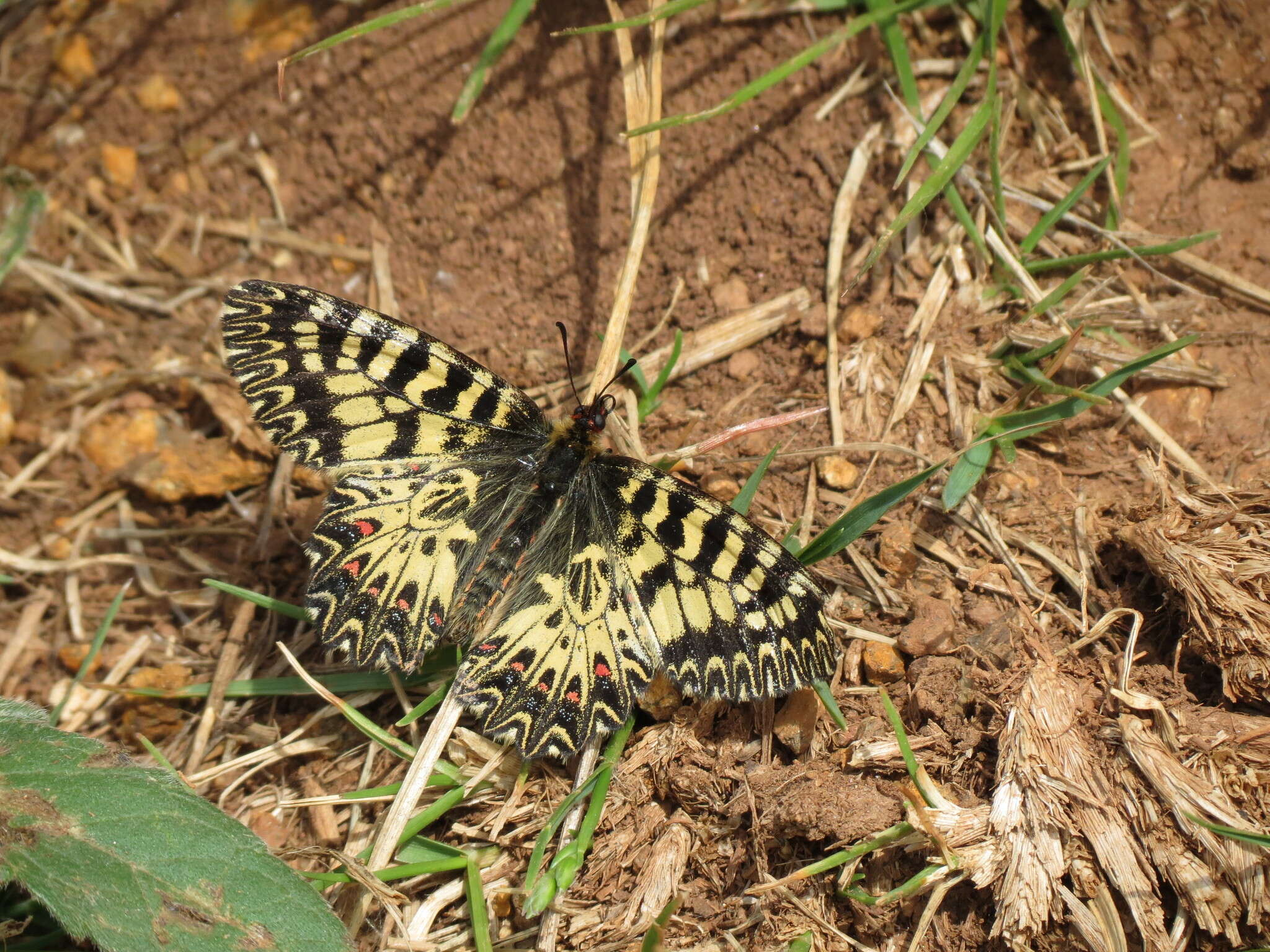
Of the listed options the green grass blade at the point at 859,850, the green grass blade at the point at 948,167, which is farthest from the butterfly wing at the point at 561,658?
the green grass blade at the point at 948,167

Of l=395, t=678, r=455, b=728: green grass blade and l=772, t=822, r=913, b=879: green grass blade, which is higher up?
l=395, t=678, r=455, b=728: green grass blade

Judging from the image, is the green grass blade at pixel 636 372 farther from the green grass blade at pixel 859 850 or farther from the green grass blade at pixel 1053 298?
the green grass blade at pixel 859 850

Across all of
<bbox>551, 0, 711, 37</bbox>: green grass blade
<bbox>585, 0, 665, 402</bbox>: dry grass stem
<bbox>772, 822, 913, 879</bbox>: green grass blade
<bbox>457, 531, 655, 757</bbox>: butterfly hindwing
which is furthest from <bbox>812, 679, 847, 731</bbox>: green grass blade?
<bbox>551, 0, 711, 37</bbox>: green grass blade

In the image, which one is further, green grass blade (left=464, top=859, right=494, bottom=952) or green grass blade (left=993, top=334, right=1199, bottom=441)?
green grass blade (left=993, top=334, right=1199, bottom=441)

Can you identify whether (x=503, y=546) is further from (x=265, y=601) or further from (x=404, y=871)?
(x=404, y=871)

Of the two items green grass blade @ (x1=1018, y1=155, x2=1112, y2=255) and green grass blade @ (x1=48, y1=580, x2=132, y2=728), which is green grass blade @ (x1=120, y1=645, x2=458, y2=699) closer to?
green grass blade @ (x1=48, y1=580, x2=132, y2=728)

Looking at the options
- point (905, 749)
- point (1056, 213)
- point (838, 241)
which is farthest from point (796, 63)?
point (905, 749)
